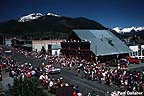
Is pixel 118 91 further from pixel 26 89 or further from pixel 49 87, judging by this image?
pixel 26 89

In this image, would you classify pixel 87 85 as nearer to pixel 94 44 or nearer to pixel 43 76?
pixel 43 76

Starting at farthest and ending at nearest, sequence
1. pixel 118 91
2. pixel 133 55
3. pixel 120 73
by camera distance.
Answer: pixel 133 55, pixel 120 73, pixel 118 91

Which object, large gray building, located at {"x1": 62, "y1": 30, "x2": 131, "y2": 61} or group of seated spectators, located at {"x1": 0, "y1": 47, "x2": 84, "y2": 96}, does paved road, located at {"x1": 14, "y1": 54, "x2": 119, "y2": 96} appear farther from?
large gray building, located at {"x1": 62, "y1": 30, "x2": 131, "y2": 61}

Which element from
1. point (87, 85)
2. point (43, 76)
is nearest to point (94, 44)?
point (87, 85)

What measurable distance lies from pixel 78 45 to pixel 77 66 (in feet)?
A: 49.1

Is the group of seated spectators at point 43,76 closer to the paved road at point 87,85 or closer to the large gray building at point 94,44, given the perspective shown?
the paved road at point 87,85

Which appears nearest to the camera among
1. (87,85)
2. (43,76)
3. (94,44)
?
(87,85)

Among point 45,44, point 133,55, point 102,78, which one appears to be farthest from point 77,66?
→ point 45,44

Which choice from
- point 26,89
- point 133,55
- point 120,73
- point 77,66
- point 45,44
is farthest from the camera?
point 45,44

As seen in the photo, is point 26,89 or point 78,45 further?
point 78,45

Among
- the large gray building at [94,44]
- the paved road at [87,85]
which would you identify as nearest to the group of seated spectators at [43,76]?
the paved road at [87,85]

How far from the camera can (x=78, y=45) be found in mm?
65875

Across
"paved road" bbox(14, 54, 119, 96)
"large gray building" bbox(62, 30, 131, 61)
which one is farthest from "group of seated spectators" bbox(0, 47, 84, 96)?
"large gray building" bbox(62, 30, 131, 61)

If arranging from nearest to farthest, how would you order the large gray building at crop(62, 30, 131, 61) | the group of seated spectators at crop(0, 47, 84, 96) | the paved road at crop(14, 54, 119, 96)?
the group of seated spectators at crop(0, 47, 84, 96) < the paved road at crop(14, 54, 119, 96) < the large gray building at crop(62, 30, 131, 61)
